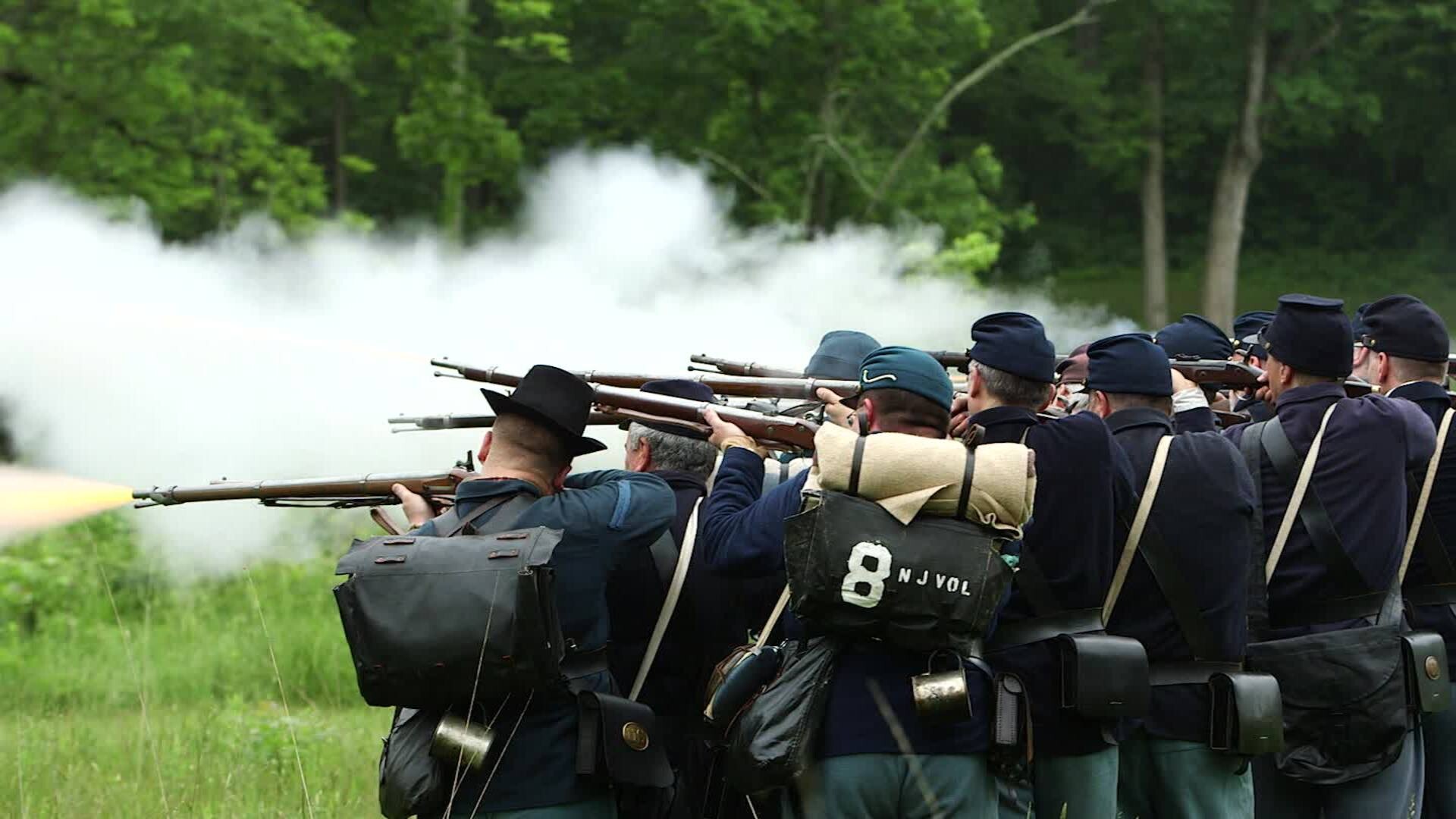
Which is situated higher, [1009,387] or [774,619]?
[1009,387]

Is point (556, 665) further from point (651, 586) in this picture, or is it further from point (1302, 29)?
point (1302, 29)

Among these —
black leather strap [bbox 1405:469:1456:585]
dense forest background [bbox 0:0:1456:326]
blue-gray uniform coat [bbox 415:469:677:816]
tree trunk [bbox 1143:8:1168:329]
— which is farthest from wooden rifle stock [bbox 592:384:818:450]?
tree trunk [bbox 1143:8:1168:329]

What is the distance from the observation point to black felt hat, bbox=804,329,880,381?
21.4 ft

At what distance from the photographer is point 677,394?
17.1 feet

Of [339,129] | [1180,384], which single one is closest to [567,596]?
[1180,384]

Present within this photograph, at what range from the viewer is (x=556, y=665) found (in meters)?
4.16

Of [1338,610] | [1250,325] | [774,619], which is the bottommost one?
[1338,610]

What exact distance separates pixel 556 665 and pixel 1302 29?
32.7 m

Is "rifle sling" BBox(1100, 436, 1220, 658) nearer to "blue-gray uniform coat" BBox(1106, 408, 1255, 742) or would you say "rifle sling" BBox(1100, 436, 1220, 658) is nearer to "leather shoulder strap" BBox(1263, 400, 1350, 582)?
"blue-gray uniform coat" BBox(1106, 408, 1255, 742)

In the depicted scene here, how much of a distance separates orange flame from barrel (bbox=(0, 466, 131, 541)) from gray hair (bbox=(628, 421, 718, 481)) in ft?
6.04

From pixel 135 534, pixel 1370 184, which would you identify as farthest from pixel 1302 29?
pixel 135 534

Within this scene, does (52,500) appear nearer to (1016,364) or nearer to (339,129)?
(1016,364)

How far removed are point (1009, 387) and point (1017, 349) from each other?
119 mm

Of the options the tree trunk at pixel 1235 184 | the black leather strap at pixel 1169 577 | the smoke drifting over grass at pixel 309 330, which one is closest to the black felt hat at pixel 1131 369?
the black leather strap at pixel 1169 577
